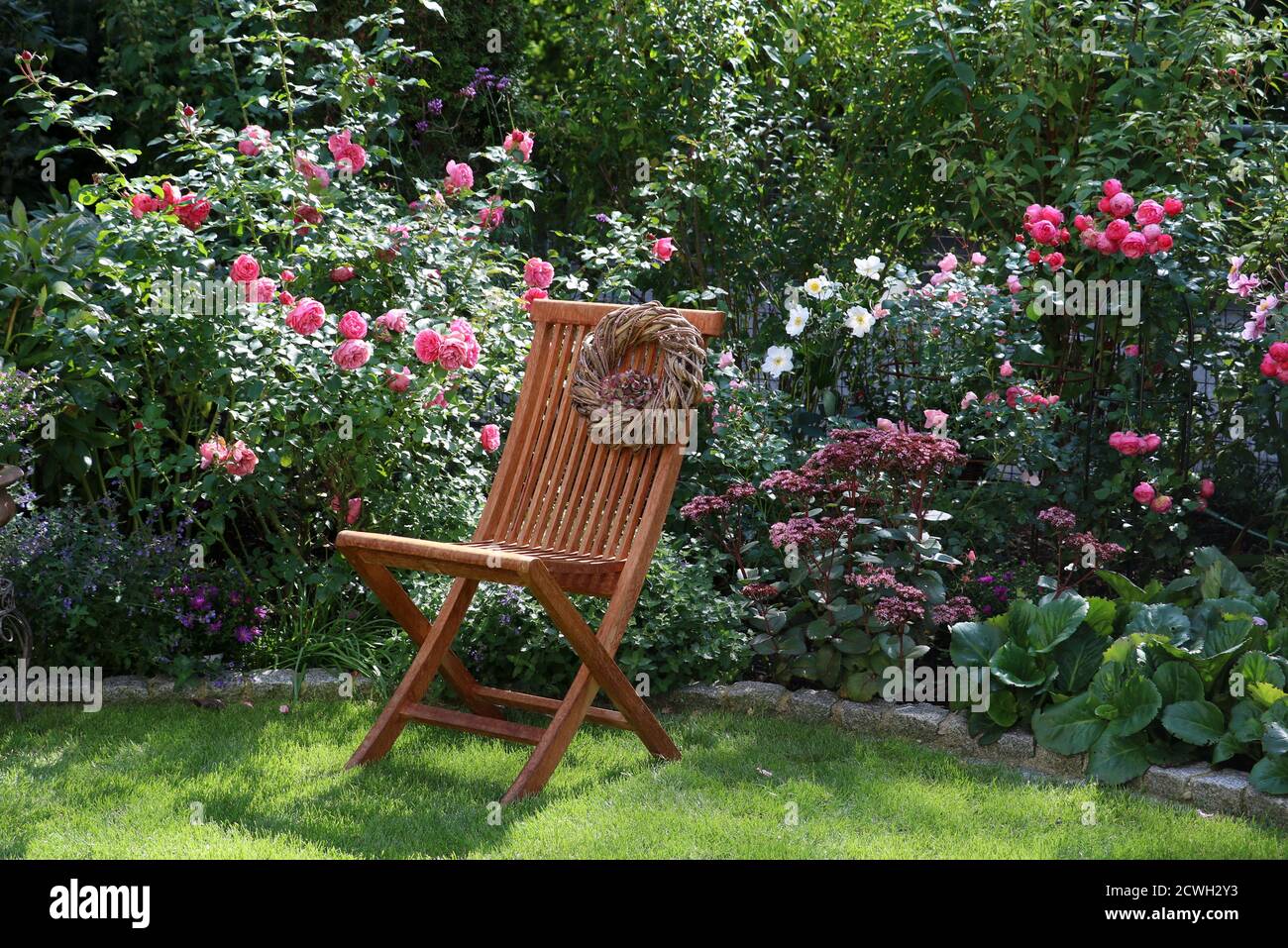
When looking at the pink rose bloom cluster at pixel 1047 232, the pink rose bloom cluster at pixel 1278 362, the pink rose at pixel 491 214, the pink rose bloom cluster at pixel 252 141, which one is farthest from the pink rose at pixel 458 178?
the pink rose bloom cluster at pixel 1278 362

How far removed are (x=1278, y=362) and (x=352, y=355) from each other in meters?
2.96

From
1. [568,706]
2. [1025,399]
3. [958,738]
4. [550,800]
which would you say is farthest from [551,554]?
[1025,399]

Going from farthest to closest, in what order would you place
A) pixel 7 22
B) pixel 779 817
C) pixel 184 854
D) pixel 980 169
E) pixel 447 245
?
A: pixel 7 22 → pixel 980 169 → pixel 447 245 → pixel 779 817 → pixel 184 854

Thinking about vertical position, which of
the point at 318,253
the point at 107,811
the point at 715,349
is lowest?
the point at 107,811

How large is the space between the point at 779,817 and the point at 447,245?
260cm

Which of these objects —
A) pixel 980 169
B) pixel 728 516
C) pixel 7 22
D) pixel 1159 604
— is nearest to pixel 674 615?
pixel 728 516

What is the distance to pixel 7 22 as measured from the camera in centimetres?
646

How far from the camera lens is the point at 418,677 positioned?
3918 millimetres

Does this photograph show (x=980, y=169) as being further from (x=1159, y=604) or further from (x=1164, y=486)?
(x=1159, y=604)

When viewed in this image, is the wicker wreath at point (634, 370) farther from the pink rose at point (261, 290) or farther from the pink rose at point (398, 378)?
the pink rose at point (261, 290)

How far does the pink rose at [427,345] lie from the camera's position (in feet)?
14.2

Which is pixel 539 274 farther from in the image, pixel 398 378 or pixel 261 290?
pixel 261 290

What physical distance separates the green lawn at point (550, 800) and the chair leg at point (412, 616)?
126 millimetres

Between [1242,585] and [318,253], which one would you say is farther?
[318,253]
